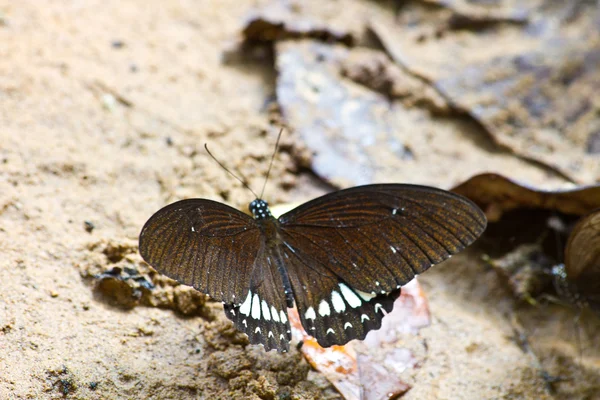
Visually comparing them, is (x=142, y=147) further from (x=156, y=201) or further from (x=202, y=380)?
(x=202, y=380)

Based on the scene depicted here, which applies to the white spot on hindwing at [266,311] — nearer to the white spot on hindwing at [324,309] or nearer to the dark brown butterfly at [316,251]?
the dark brown butterfly at [316,251]

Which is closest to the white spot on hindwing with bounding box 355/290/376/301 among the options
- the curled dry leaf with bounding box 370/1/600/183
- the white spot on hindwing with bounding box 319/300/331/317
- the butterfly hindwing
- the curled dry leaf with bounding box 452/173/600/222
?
the white spot on hindwing with bounding box 319/300/331/317

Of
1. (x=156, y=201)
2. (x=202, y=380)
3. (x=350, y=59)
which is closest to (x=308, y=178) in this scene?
(x=156, y=201)

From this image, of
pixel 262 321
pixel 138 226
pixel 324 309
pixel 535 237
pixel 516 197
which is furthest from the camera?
pixel 535 237

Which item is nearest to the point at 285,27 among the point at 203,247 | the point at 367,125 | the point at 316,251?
the point at 367,125

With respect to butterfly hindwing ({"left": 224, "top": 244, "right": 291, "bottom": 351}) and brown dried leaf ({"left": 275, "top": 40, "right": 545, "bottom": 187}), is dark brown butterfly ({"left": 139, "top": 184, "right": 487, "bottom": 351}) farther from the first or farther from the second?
brown dried leaf ({"left": 275, "top": 40, "right": 545, "bottom": 187})

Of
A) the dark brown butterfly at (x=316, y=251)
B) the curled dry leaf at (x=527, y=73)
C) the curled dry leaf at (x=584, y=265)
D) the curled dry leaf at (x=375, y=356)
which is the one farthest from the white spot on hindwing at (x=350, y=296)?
the curled dry leaf at (x=527, y=73)

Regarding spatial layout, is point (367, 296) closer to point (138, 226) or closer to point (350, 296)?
point (350, 296)
